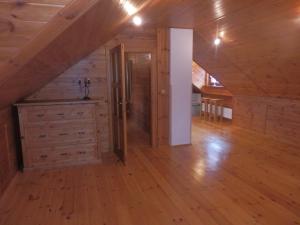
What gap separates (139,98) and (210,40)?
2471 mm

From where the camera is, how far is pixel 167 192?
2.65 m

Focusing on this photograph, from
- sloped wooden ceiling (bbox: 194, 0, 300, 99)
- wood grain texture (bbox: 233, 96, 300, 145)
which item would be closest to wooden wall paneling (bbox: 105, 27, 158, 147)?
sloped wooden ceiling (bbox: 194, 0, 300, 99)

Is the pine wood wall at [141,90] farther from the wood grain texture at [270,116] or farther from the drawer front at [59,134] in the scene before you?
the wood grain texture at [270,116]

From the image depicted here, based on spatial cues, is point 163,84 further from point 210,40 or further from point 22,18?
point 22,18

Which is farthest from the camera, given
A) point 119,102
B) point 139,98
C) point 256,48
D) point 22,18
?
point 139,98

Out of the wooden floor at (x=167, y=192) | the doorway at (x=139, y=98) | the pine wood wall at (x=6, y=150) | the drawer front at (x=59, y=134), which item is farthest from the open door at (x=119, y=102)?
the pine wood wall at (x=6, y=150)

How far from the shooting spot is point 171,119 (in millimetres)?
4254

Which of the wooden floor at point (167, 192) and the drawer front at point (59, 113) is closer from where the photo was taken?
the wooden floor at point (167, 192)

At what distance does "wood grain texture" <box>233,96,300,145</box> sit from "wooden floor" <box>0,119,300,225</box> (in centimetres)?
56

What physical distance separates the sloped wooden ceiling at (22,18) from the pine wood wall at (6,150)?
1.77 m

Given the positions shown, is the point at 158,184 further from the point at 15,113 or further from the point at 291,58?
the point at 291,58

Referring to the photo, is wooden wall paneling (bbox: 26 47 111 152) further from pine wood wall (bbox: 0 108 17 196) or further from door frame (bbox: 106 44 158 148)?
pine wood wall (bbox: 0 108 17 196)

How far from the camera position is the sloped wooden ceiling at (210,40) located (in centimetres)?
170

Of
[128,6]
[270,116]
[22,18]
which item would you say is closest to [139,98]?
[270,116]
